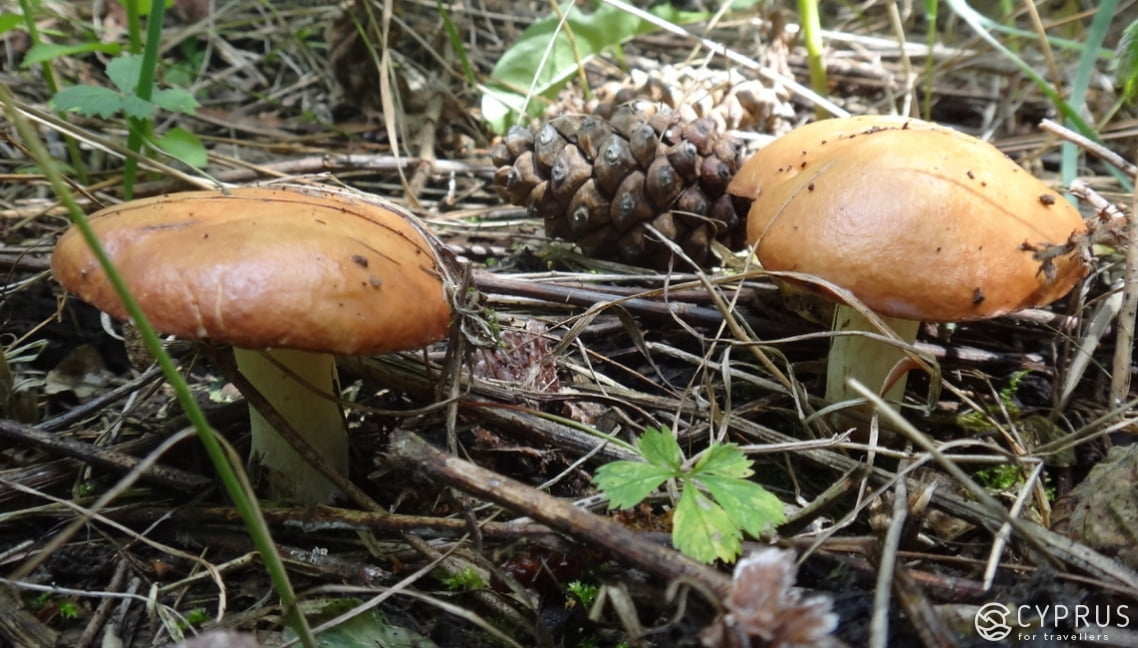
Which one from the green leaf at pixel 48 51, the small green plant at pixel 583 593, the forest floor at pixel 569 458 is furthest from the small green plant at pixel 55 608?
the green leaf at pixel 48 51

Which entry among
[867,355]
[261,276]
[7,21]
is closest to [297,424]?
[261,276]

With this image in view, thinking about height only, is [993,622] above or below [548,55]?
below

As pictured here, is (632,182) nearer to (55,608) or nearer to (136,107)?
(136,107)

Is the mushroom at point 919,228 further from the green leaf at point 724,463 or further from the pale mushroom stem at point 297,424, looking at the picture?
the pale mushroom stem at point 297,424

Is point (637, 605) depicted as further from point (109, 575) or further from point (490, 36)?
point (490, 36)

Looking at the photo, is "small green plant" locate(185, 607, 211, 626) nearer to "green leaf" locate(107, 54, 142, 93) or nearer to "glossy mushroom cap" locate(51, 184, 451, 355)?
"glossy mushroom cap" locate(51, 184, 451, 355)

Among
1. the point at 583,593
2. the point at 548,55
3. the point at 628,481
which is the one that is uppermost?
the point at 548,55

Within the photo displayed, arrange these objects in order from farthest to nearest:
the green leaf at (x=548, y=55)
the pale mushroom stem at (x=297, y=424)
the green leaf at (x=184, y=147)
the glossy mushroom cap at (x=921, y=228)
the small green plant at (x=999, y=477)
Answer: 1. the green leaf at (x=548, y=55)
2. the green leaf at (x=184, y=147)
3. the small green plant at (x=999, y=477)
4. the pale mushroom stem at (x=297, y=424)
5. the glossy mushroom cap at (x=921, y=228)
